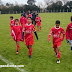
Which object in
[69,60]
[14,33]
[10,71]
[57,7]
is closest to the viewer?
[10,71]

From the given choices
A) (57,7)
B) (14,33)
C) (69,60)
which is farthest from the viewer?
(57,7)

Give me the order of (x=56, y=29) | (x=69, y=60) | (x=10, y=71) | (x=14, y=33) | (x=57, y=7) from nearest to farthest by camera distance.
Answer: (x=10, y=71)
(x=56, y=29)
(x=69, y=60)
(x=14, y=33)
(x=57, y=7)

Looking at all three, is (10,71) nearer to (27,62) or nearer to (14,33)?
(27,62)

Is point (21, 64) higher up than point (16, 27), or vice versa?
point (16, 27)

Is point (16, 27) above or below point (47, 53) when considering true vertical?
above

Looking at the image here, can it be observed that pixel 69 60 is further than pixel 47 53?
No

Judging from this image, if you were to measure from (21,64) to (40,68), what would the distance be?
912 millimetres

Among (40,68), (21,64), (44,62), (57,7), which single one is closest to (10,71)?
(21,64)

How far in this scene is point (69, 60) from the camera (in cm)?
662

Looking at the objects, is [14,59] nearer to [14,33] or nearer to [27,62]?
[27,62]

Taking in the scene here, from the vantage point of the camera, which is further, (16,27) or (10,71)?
(16,27)

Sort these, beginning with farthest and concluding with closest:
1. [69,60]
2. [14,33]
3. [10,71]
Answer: [14,33] < [69,60] < [10,71]

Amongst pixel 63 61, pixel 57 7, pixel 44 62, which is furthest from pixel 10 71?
pixel 57 7

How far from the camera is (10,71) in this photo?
5.57 m
